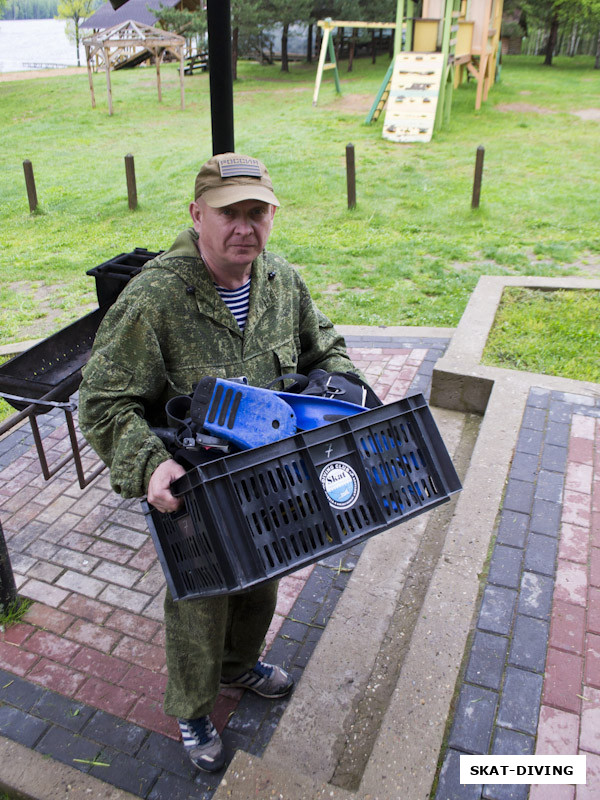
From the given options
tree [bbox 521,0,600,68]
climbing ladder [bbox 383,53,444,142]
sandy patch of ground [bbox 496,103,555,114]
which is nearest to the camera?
climbing ladder [bbox 383,53,444,142]

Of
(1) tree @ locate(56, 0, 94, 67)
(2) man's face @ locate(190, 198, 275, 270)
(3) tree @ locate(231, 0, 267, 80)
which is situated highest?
(1) tree @ locate(56, 0, 94, 67)

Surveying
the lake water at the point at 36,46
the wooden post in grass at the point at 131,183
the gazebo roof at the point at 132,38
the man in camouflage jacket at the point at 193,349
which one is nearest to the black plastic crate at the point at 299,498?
the man in camouflage jacket at the point at 193,349

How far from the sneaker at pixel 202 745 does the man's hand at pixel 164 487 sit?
1.07 metres

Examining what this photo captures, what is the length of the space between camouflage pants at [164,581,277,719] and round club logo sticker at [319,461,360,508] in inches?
22.7

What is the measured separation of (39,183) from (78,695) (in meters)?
14.1

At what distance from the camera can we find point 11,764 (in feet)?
8.38

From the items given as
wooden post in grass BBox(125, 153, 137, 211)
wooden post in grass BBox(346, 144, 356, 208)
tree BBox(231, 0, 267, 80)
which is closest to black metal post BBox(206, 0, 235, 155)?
wooden post in grass BBox(346, 144, 356, 208)

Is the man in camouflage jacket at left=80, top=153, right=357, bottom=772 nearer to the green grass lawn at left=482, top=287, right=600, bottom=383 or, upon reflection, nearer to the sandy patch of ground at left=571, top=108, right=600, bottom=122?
the green grass lawn at left=482, top=287, right=600, bottom=383

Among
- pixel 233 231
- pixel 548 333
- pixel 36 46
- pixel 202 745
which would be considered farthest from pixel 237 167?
pixel 36 46

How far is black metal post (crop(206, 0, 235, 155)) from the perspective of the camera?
130 inches

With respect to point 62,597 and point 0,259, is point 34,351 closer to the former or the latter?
point 62,597

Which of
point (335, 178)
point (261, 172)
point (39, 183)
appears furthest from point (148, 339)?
point (39, 183)

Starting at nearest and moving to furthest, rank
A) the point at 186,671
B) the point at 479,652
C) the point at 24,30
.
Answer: the point at 186,671, the point at 479,652, the point at 24,30

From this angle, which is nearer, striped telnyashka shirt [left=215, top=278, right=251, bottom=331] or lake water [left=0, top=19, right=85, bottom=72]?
striped telnyashka shirt [left=215, top=278, right=251, bottom=331]
